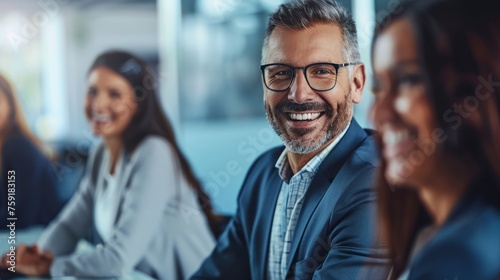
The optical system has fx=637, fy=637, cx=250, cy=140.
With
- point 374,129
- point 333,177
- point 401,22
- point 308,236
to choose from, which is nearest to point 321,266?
point 308,236

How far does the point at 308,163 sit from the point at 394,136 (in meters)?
0.27

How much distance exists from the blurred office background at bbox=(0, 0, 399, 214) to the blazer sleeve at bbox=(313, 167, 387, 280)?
8.3 inches

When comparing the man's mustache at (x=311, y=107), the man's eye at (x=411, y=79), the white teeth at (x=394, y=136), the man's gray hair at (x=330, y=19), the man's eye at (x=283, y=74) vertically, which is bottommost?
the white teeth at (x=394, y=136)

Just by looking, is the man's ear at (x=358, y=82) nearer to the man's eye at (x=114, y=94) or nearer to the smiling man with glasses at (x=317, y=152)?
the smiling man with glasses at (x=317, y=152)

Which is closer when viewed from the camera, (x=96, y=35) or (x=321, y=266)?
(x=321, y=266)

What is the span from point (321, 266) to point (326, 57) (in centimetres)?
62

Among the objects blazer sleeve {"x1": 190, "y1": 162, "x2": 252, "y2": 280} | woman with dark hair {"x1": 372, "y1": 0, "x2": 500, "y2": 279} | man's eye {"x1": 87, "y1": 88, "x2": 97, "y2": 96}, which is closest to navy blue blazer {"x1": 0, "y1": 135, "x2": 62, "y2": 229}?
man's eye {"x1": 87, "y1": 88, "x2": 97, "y2": 96}

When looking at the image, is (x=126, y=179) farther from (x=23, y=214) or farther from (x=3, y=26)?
(x=3, y=26)

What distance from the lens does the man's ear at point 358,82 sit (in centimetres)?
188

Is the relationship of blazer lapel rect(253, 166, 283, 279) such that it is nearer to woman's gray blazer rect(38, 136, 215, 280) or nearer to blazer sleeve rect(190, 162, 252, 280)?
blazer sleeve rect(190, 162, 252, 280)

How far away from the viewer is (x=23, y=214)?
2301 millimetres

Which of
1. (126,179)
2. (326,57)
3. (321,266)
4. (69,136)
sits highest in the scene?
(326,57)

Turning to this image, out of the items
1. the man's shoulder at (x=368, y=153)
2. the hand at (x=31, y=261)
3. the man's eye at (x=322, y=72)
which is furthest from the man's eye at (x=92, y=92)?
the man's shoulder at (x=368, y=153)

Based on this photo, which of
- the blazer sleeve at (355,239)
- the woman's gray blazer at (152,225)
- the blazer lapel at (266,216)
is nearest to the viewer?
the blazer sleeve at (355,239)
